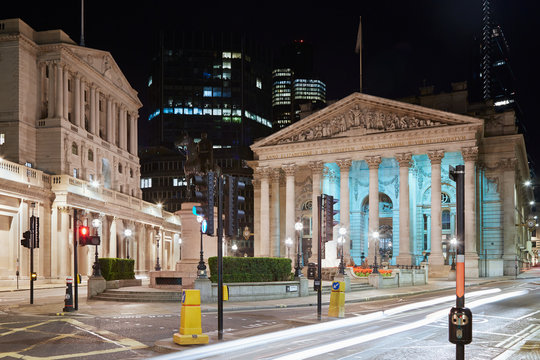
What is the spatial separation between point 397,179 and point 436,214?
508 inches

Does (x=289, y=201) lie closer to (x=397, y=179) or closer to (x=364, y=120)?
(x=364, y=120)

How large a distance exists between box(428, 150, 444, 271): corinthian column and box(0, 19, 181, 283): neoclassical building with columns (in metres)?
31.9

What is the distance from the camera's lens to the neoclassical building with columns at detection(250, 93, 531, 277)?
61.4m

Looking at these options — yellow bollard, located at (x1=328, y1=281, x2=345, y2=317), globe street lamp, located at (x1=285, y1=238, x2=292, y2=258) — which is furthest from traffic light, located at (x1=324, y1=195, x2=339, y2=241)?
globe street lamp, located at (x1=285, y1=238, x2=292, y2=258)

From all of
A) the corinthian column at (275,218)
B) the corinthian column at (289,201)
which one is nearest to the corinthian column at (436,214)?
the corinthian column at (289,201)

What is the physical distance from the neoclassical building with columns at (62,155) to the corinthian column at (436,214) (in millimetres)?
31859

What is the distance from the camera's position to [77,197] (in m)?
57.2

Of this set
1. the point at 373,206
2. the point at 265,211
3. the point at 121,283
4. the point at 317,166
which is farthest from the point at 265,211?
the point at 121,283

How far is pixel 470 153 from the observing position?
197 ft

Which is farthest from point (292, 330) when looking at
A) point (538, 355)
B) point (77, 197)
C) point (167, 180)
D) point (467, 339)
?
point (167, 180)

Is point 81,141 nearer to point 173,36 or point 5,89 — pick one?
point 5,89

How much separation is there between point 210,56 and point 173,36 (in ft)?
36.5

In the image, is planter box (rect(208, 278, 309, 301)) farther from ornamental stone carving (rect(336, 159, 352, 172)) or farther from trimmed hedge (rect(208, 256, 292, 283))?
ornamental stone carving (rect(336, 159, 352, 172))

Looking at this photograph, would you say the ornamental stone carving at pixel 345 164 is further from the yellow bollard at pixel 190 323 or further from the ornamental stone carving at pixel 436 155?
the yellow bollard at pixel 190 323
